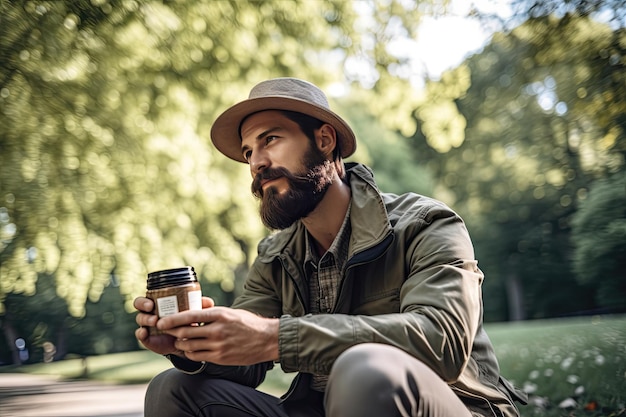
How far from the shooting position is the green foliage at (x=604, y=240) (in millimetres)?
3383

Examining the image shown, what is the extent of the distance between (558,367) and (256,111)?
2.57 m

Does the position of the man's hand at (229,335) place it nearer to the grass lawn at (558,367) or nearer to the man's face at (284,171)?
the man's face at (284,171)

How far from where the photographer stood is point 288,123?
2.27 m

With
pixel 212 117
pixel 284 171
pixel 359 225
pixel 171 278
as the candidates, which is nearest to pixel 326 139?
pixel 284 171

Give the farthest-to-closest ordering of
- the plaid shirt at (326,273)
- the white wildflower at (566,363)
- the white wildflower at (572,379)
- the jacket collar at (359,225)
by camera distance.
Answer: the white wildflower at (566,363), the white wildflower at (572,379), the plaid shirt at (326,273), the jacket collar at (359,225)

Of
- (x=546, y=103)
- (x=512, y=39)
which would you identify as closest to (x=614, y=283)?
(x=546, y=103)

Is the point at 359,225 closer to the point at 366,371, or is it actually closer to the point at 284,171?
the point at 284,171

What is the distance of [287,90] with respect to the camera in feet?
7.23

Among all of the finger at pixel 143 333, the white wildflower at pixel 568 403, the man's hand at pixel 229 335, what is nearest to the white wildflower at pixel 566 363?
the white wildflower at pixel 568 403

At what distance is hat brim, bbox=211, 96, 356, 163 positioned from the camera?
7.22ft

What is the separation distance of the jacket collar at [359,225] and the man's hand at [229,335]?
534 millimetres

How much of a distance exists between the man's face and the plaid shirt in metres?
0.15

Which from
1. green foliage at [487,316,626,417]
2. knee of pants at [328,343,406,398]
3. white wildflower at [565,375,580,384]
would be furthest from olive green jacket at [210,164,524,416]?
white wildflower at [565,375,580,384]

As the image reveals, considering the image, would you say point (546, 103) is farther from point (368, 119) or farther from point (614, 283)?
point (368, 119)
